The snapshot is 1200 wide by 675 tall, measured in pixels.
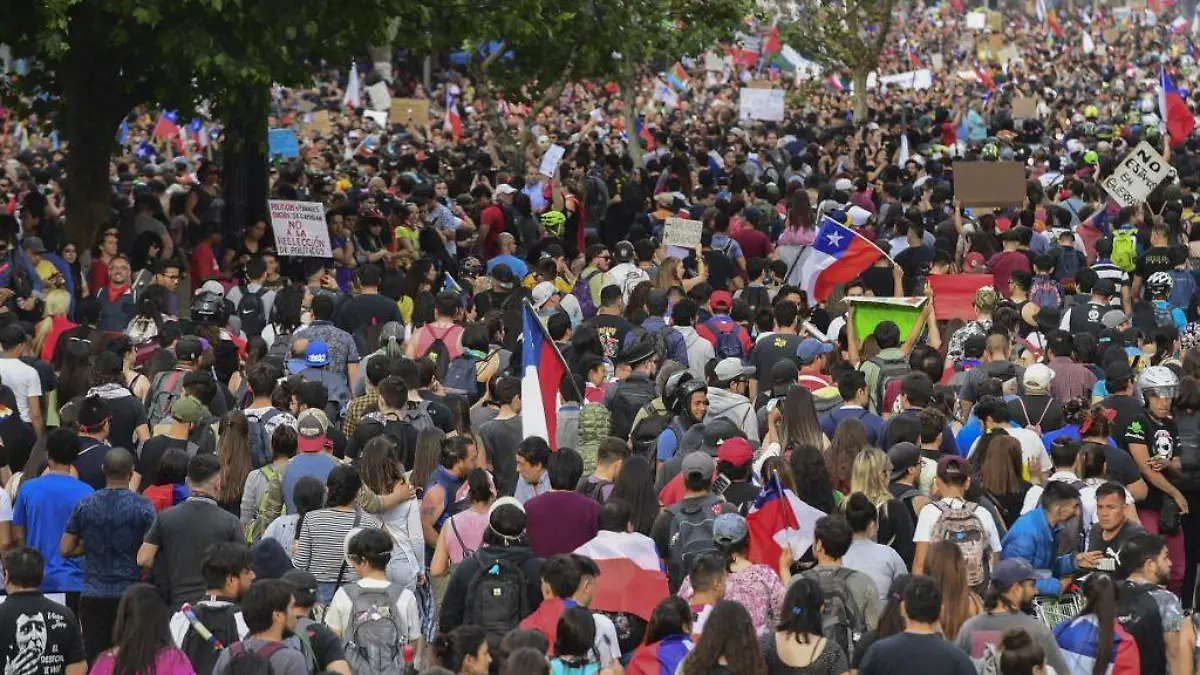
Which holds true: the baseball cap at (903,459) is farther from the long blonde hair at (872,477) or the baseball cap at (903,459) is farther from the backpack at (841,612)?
the backpack at (841,612)

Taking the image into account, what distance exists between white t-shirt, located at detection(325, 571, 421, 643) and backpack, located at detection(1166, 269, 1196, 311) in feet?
31.0

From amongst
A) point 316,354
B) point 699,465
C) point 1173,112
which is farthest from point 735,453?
point 1173,112

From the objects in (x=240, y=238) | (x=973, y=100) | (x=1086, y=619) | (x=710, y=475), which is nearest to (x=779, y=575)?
(x=710, y=475)

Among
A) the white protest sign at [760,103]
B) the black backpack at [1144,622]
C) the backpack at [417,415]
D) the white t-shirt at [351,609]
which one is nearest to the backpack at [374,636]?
the white t-shirt at [351,609]

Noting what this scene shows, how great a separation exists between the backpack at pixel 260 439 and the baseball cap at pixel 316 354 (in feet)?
5.67

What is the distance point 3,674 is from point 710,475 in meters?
3.19

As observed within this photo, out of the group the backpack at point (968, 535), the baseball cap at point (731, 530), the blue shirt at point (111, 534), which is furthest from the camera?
the blue shirt at point (111, 534)

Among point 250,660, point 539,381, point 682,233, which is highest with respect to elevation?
point 250,660

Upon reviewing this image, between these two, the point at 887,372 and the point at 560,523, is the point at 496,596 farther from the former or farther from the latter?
the point at 887,372

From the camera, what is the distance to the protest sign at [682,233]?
60.1 ft

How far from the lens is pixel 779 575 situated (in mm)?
9367

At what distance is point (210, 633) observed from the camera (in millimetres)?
8398

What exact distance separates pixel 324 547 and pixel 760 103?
2581cm

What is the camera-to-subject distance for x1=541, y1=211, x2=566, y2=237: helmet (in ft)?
71.1
